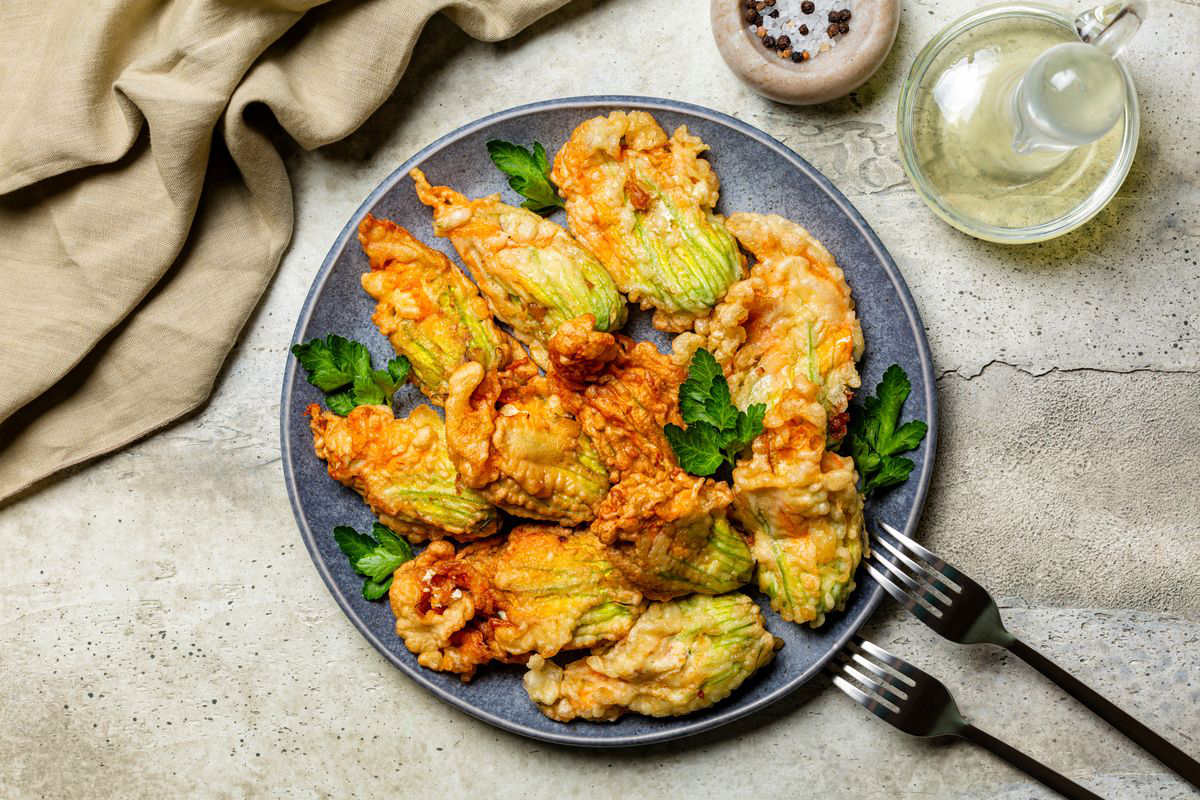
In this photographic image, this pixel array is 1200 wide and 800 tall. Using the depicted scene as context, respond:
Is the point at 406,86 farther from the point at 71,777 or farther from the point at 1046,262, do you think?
the point at 71,777

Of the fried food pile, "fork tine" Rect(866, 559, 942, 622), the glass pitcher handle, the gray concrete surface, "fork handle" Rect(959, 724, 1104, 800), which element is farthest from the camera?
the gray concrete surface

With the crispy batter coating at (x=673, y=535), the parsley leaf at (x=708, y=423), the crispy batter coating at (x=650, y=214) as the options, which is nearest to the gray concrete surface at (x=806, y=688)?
the crispy batter coating at (x=650, y=214)

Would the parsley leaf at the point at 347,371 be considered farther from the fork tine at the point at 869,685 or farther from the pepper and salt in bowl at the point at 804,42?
the fork tine at the point at 869,685

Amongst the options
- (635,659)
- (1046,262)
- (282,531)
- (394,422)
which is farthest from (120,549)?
(1046,262)

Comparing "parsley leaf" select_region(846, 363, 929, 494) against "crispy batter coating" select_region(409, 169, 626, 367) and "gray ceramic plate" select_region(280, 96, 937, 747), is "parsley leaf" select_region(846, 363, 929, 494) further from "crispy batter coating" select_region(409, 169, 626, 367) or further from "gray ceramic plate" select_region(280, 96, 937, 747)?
"crispy batter coating" select_region(409, 169, 626, 367)

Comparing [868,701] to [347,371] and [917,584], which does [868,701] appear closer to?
[917,584]

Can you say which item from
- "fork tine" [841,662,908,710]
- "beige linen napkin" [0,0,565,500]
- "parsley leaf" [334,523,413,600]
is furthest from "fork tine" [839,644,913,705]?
"beige linen napkin" [0,0,565,500]

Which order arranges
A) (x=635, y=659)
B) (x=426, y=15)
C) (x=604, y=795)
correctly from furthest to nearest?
(x=604, y=795) → (x=426, y=15) → (x=635, y=659)
